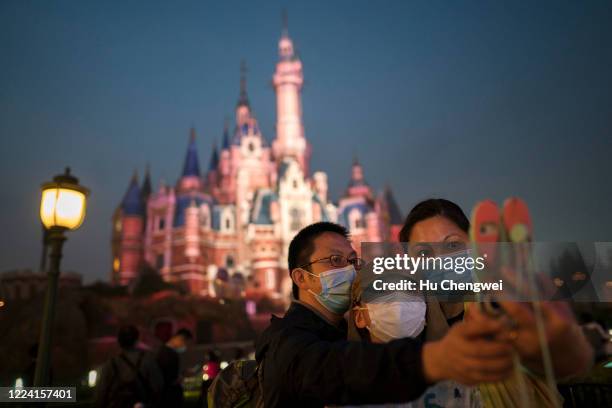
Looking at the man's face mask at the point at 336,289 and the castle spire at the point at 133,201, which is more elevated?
the castle spire at the point at 133,201

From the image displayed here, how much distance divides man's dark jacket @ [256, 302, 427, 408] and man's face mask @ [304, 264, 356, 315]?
0.61 meters

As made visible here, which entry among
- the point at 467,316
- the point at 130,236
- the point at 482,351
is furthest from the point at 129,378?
the point at 130,236

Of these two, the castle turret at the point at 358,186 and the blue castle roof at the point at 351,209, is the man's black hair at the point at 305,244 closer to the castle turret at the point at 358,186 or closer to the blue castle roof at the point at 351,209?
the blue castle roof at the point at 351,209

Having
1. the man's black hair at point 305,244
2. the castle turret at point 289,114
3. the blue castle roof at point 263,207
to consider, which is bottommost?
the man's black hair at point 305,244

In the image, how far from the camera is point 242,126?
49.2 m

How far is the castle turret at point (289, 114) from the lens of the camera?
47.7 meters

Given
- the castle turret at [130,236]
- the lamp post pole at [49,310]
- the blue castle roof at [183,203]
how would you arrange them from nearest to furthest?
the lamp post pole at [49,310] < the blue castle roof at [183,203] < the castle turret at [130,236]

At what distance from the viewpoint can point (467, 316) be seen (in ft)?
5.82

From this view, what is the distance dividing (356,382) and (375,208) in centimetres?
4667

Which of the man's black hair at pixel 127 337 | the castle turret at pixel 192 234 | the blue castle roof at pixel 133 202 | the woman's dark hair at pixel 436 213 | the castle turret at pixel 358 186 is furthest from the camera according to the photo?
the castle turret at pixel 358 186

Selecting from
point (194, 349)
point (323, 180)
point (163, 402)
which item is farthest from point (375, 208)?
point (163, 402)

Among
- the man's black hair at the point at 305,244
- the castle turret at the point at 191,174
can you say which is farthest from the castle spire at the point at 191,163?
the man's black hair at the point at 305,244

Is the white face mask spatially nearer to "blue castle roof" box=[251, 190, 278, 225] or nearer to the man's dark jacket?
the man's dark jacket

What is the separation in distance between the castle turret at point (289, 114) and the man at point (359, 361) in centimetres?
4504
